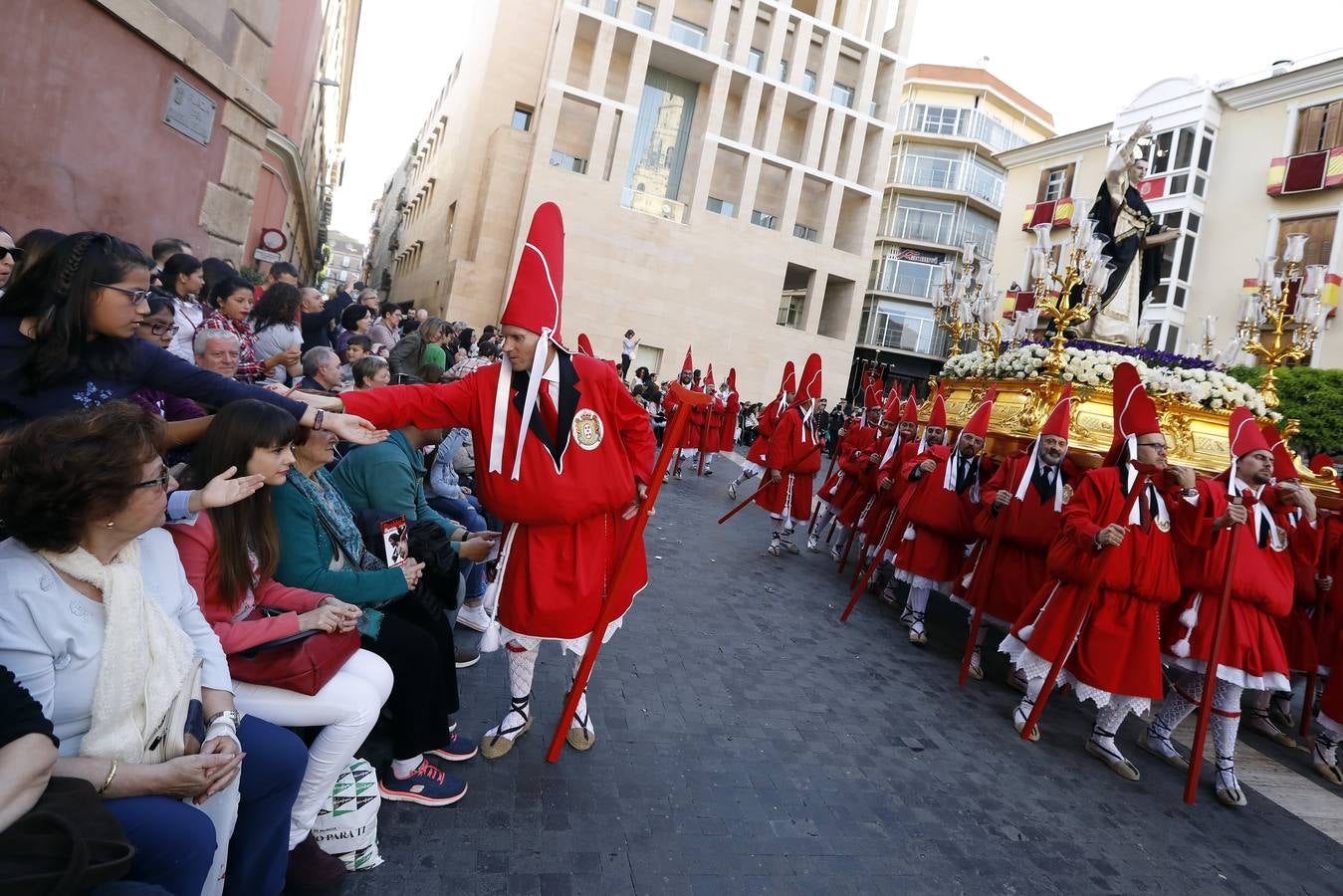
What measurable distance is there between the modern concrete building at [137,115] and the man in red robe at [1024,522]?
29.3ft

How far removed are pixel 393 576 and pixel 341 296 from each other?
26.2 feet

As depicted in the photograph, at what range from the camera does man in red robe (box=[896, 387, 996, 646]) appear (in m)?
6.77

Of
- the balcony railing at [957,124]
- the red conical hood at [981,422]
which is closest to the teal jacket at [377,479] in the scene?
the red conical hood at [981,422]

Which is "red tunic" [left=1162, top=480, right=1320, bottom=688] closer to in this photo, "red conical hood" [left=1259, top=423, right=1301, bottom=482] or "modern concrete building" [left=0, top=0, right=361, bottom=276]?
"red conical hood" [left=1259, top=423, right=1301, bottom=482]

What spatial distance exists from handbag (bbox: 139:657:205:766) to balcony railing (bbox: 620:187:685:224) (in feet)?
90.2

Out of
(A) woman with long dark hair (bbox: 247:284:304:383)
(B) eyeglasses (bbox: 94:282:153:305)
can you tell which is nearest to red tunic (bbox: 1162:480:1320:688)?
(B) eyeglasses (bbox: 94:282:153:305)

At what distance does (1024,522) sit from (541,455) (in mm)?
4561

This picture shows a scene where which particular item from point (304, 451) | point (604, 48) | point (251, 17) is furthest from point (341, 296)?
point (604, 48)

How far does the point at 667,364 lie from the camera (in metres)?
28.6

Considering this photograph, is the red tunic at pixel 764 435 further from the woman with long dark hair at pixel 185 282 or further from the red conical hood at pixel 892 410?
the woman with long dark hair at pixel 185 282

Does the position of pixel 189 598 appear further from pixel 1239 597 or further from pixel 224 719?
pixel 1239 597

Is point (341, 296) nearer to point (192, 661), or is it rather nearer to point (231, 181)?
point (231, 181)

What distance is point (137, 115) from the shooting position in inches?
284

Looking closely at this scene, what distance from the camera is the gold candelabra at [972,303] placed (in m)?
9.80
